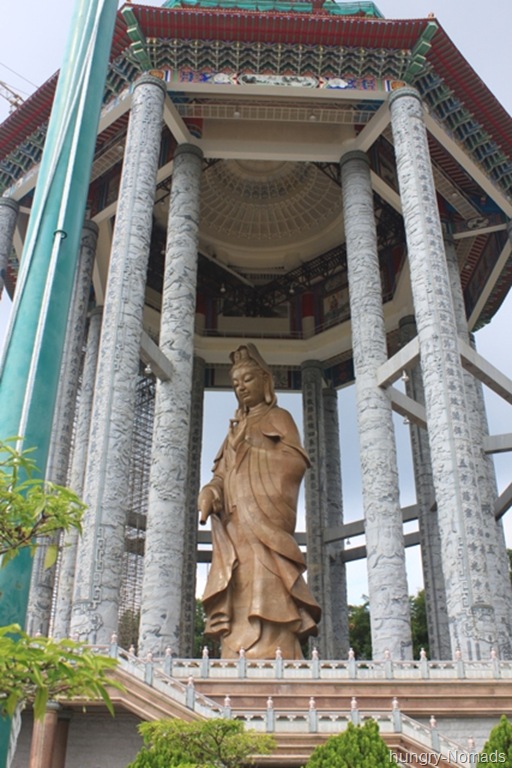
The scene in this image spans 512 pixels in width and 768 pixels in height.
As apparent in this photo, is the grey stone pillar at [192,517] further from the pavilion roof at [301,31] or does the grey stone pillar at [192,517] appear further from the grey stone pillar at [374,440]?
the pavilion roof at [301,31]

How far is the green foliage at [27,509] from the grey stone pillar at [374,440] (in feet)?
25.8

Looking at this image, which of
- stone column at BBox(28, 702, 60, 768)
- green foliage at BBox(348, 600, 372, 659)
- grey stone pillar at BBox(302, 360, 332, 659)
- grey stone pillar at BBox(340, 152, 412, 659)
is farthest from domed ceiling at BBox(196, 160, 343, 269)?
stone column at BBox(28, 702, 60, 768)

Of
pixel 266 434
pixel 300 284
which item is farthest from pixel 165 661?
pixel 300 284

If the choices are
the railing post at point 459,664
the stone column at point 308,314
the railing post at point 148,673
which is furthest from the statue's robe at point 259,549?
the stone column at point 308,314

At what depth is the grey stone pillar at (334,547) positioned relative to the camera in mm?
19281

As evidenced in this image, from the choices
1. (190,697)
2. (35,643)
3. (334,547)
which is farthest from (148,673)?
(334,547)

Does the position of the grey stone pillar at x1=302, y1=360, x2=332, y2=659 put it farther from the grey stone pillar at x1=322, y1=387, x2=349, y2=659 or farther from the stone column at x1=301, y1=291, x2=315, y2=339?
the stone column at x1=301, y1=291, x2=315, y2=339

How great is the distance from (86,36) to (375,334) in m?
9.13

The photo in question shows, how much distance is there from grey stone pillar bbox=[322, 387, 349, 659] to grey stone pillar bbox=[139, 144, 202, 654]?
307 inches

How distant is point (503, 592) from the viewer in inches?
559

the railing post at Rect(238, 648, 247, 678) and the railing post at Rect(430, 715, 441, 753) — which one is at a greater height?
the railing post at Rect(238, 648, 247, 678)

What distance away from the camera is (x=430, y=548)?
1770 cm

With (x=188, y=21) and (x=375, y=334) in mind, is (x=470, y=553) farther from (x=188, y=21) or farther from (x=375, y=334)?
(x=188, y=21)

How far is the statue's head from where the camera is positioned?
44.5 feet
